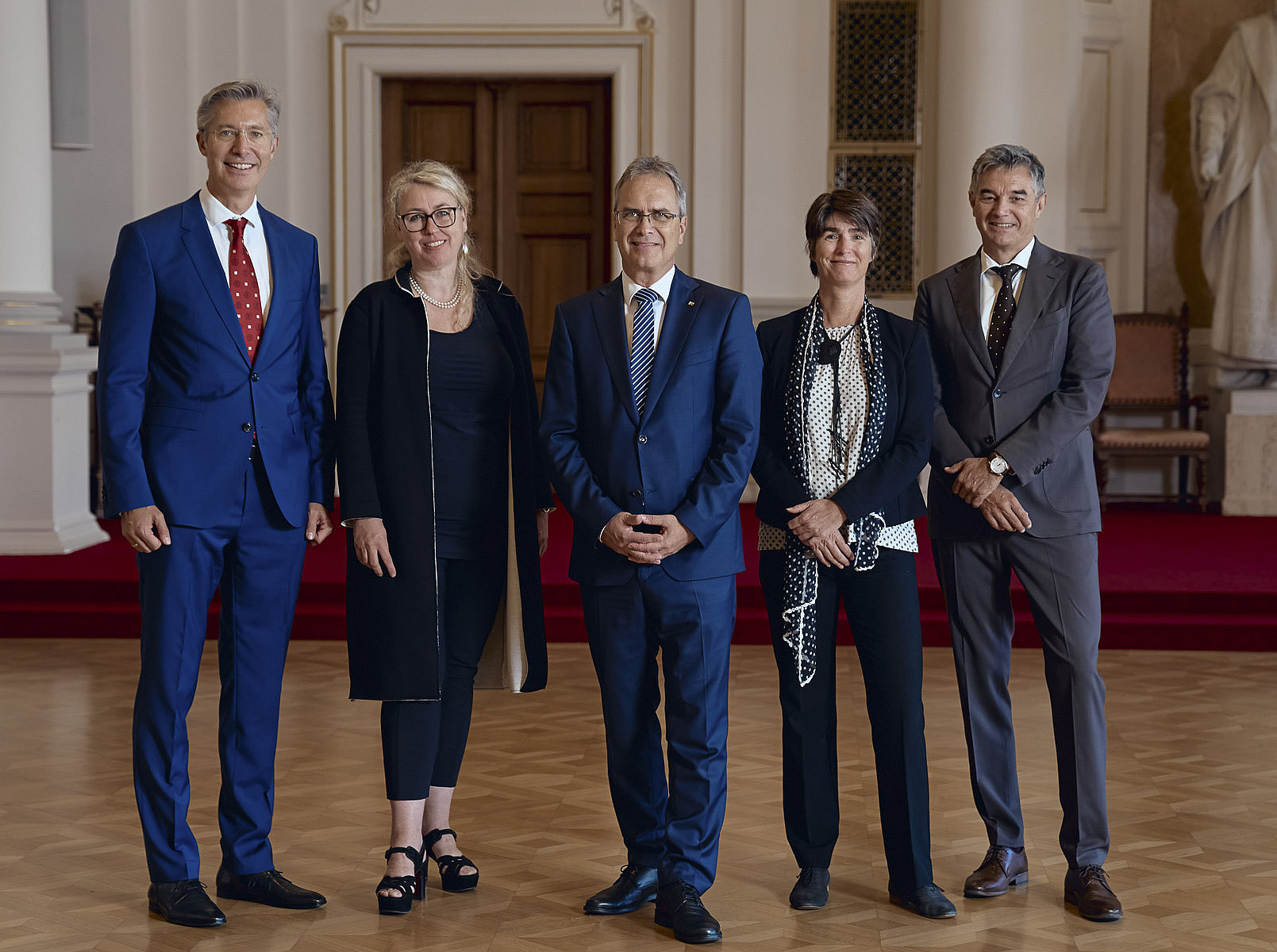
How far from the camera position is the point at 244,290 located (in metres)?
2.93

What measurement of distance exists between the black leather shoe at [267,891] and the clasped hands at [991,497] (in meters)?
1.65

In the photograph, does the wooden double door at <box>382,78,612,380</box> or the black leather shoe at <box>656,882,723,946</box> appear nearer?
the black leather shoe at <box>656,882,723,946</box>

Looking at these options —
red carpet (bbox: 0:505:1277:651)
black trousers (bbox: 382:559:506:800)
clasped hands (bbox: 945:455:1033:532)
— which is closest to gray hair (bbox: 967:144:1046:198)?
clasped hands (bbox: 945:455:1033:532)

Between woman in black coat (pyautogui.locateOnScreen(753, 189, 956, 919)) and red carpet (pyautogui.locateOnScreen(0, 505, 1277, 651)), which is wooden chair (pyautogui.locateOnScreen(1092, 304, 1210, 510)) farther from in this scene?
woman in black coat (pyautogui.locateOnScreen(753, 189, 956, 919))

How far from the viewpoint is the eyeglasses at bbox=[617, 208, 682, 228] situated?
109 inches

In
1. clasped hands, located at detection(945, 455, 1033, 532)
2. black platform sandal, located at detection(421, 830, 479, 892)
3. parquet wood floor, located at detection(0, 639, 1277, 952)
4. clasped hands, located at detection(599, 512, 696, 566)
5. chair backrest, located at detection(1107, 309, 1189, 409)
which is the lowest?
parquet wood floor, located at detection(0, 639, 1277, 952)

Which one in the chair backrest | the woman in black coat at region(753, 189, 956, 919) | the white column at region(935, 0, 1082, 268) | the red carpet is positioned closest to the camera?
the woman in black coat at region(753, 189, 956, 919)

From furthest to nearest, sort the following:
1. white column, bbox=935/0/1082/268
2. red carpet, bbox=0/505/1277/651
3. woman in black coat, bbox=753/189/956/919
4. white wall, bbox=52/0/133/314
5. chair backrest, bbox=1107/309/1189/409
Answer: chair backrest, bbox=1107/309/1189/409 → white wall, bbox=52/0/133/314 → white column, bbox=935/0/1082/268 → red carpet, bbox=0/505/1277/651 → woman in black coat, bbox=753/189/956/919

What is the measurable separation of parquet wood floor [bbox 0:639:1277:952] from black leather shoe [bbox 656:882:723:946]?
0.12 ft

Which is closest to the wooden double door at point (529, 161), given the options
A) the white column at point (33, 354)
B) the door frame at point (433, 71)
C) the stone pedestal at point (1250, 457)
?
the door frame at point (433, 71)

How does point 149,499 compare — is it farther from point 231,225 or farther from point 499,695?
point 499,695

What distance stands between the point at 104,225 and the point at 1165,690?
6.48 meters

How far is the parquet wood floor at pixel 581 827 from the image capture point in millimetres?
2793

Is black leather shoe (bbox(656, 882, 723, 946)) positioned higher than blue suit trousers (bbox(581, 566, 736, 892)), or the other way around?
blue suit trousers (bbox(581, 566, 736, 892))
